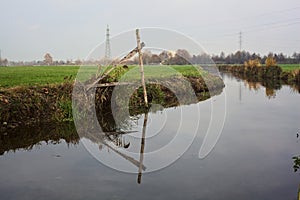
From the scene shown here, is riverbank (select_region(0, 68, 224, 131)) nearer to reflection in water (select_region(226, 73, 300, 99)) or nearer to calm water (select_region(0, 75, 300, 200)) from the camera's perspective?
calm water (select_region(0, 75, 300, 200))

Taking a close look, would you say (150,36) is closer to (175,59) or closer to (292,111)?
(175,59)

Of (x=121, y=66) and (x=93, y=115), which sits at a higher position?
(x=121, y=66)

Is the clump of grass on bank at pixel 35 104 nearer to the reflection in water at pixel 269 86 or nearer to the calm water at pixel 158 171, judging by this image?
the calm water at pixel 158 171

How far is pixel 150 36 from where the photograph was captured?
9.60 meters

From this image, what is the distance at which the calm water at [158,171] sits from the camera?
5418 millimetres

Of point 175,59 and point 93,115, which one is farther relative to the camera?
point 93,115

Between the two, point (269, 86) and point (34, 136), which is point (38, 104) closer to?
point (34, 136)

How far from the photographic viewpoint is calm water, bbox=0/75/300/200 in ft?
17.8

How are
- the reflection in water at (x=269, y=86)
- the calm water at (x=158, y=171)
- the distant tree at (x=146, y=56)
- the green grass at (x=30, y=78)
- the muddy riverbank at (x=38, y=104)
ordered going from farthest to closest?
the reflection in water at (x=269, y=86) → the green grass at (x=30, y=78) → the distant tree at (x=146, y=56) → the muddy riverbank at (x=38, y=104) → the calm water at (x=158, y=171)

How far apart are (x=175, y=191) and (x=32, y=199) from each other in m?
2.38

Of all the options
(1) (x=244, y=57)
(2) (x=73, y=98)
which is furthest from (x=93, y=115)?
(1) (x=244, y=57)

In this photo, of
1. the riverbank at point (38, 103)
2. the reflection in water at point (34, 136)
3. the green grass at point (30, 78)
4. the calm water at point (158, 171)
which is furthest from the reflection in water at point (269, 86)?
the reflection in water at point (34, 136)

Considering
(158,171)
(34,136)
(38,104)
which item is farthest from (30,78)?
(158,171)

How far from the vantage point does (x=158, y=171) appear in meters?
6.55
